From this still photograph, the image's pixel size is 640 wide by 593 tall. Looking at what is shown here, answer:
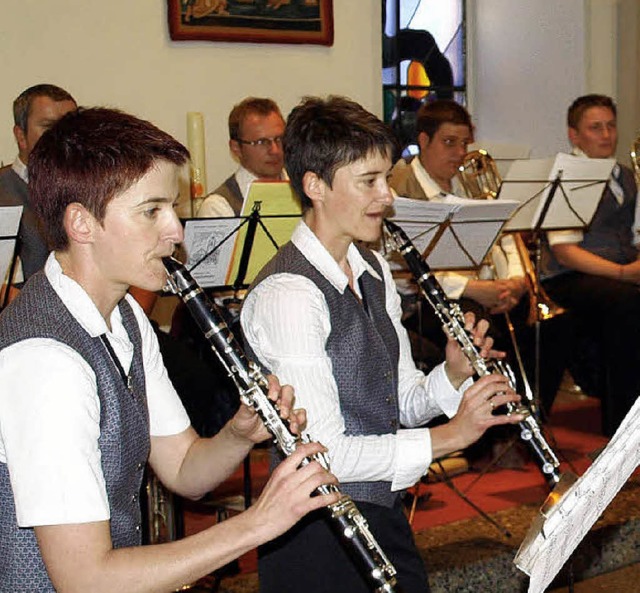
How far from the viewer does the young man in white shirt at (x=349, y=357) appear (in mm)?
2334

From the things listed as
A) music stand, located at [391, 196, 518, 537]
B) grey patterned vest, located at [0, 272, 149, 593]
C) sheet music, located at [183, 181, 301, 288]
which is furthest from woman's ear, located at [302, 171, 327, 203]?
music stand, located at [391, 196, 518, 537]

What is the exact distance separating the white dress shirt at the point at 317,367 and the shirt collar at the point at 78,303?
1.90 ft

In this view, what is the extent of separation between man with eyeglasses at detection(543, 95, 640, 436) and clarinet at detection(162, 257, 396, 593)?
3.18 metres

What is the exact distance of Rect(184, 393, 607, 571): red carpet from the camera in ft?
13.5

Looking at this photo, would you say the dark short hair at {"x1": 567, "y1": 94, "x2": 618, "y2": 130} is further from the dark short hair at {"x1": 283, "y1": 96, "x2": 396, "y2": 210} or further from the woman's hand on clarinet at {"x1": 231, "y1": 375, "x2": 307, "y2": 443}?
the woman's hand on clarinet at {"x1": 231, "y1": 375, "x2": 307, "y2": 443}

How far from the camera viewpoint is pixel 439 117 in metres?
5.32

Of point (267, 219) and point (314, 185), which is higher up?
point (314, 185)

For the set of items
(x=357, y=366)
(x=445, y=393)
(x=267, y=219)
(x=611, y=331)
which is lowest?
(x=611, y=331)

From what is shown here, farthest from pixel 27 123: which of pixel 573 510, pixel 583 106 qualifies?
pixel 573 510

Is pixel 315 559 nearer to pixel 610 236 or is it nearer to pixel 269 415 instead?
pixel 269 415

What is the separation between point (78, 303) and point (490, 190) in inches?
148

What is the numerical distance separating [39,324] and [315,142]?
41.5 inches

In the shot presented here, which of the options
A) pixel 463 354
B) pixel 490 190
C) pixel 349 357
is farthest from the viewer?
pixel 490 190

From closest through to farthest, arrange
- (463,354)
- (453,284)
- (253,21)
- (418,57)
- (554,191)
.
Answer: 1. (463,354)
2. (554,191)
3. (453,284)
4. (253,21)
5. (418,57)
